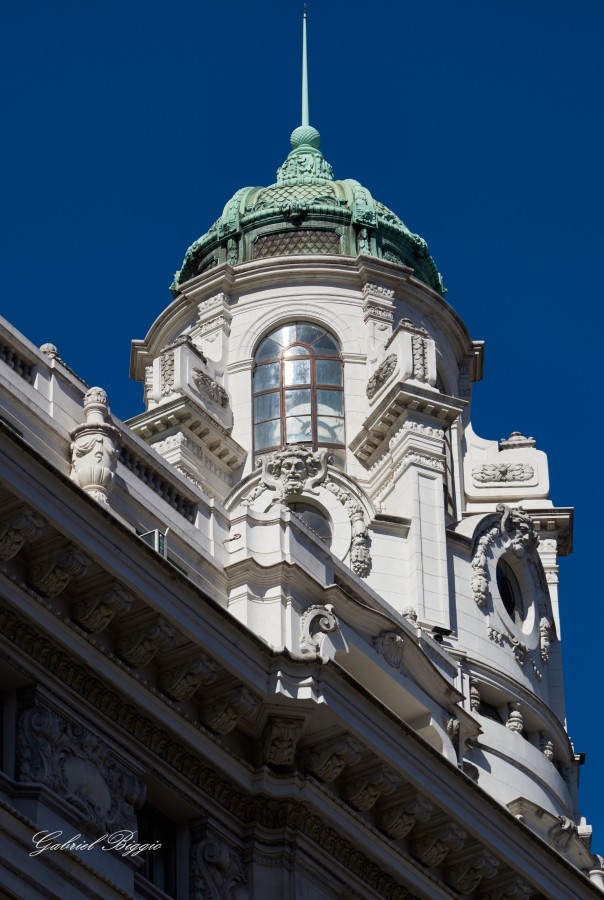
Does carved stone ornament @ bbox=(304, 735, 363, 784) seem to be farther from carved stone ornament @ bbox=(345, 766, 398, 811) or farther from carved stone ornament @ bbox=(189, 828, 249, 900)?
carved stone ornament @ bbox=(189, 828, 249, 900)

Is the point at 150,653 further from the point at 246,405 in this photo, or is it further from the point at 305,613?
the point at 246,405

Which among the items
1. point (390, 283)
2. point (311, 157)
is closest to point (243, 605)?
point (390, 283)

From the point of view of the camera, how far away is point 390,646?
1185 inches

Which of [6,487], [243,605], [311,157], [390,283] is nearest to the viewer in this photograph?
[6,487]

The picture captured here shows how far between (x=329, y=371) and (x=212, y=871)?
954 inches

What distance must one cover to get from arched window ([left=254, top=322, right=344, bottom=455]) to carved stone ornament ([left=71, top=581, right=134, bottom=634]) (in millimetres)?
22174

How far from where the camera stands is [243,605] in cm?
2780

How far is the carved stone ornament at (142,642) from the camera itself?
24.6 meters

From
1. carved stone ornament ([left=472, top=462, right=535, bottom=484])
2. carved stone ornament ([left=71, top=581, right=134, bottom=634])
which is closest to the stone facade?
carved stone ornament ([left=71, top=581, right=134, bottom=634])

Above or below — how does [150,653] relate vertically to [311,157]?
below

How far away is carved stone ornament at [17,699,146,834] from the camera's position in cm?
2300

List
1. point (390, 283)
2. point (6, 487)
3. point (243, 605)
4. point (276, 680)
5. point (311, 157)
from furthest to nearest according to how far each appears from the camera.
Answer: point (311, 157)
point (390, 283)
point (243, 605)
point (276, 680)
point (6, 487)

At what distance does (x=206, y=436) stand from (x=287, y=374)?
9.55ft

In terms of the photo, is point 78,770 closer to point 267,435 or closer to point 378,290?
point 267,435
